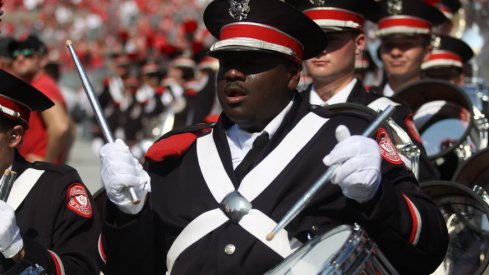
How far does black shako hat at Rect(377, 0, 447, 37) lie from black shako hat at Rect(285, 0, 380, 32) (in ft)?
4.01

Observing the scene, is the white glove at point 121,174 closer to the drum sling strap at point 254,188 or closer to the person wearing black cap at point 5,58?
the drum sling strap at point 254,188

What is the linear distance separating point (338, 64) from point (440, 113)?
1.38m

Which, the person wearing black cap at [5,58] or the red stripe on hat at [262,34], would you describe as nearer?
the red stripe on hat at [262,34]

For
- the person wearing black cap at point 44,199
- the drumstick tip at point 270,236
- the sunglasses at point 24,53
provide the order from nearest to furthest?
the drumstick tip at point 270,236
the person wearing black cap at point 44,199
the sunglasses at point 24,53

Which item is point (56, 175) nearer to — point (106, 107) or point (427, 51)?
point (427, 51)

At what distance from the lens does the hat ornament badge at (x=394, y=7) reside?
287 inches

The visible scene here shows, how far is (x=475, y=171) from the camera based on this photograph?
5.78 m

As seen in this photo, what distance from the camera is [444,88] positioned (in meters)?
6.88

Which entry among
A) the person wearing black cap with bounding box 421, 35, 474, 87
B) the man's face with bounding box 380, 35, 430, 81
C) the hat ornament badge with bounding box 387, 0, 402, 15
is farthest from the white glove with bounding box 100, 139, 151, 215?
the person wearing black cap with bounding box 421, 35, 474, 87

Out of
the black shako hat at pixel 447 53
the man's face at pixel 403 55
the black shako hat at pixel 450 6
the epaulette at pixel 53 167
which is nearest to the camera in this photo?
the epaulette at pixel 53 167

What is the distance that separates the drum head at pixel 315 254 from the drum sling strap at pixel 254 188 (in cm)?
14

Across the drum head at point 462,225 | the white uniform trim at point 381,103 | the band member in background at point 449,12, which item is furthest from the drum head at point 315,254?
the band member in background at point 449,12

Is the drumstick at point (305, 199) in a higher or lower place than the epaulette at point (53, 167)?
higher

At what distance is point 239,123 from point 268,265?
500 mm
